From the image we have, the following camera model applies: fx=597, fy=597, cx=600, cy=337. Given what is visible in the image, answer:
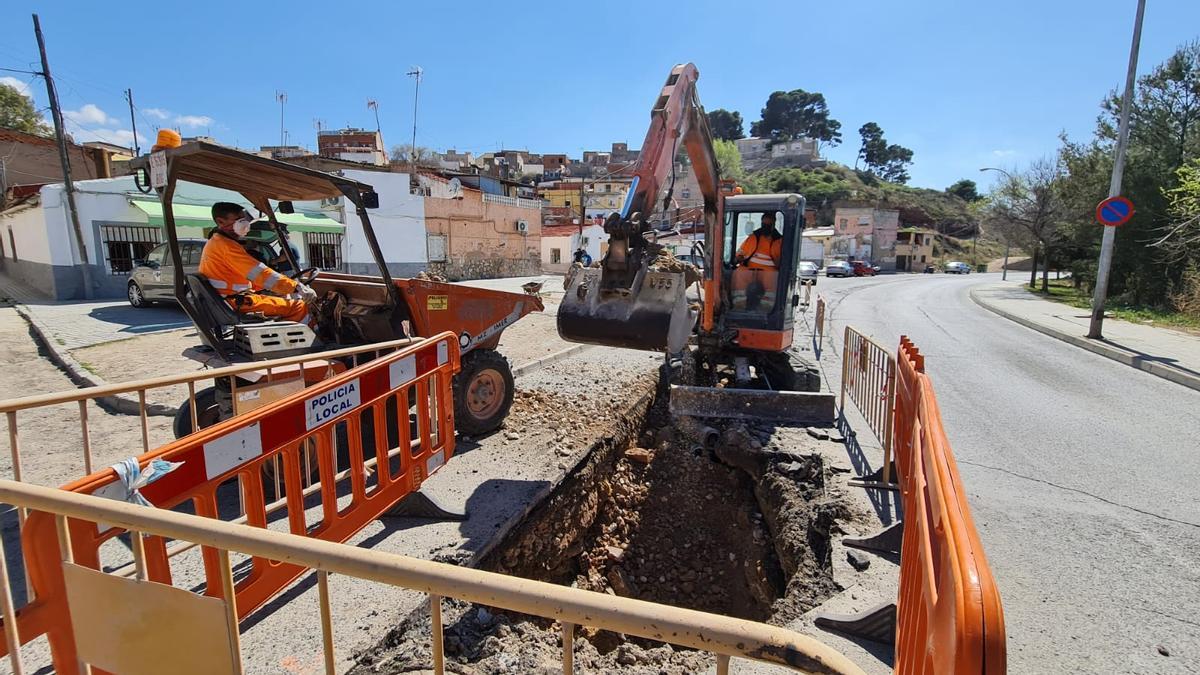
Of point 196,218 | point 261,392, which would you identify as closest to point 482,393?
point 261,392

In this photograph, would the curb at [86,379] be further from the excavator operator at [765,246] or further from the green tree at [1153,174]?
the green tree at [1153,174]

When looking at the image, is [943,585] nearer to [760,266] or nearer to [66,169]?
[760,266]

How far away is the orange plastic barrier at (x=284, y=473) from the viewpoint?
6.24 feet

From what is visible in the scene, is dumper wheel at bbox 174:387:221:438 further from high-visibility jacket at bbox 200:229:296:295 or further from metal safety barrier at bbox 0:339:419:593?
high-visibility jacket at bbox 200:229:296:295

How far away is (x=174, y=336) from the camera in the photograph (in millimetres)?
11180

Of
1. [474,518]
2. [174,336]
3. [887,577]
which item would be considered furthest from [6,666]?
[174,336]

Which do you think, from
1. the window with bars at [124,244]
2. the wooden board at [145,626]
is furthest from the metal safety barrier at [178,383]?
the window with bars at [124,244]

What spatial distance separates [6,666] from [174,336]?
10.2 m

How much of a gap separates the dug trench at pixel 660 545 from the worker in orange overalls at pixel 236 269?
2625 mm

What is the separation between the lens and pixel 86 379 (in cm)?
788

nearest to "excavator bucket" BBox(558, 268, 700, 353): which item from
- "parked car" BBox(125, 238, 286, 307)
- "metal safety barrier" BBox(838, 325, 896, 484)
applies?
"metal safety barrier" BBox(838, 325, 896, 484)

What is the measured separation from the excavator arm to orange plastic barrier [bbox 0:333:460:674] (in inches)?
51.3

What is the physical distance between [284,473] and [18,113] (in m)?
41.8

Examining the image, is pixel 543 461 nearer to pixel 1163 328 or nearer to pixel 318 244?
pixel 1163 328
